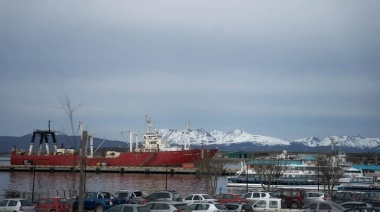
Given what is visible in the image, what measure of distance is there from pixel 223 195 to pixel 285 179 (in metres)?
34.6

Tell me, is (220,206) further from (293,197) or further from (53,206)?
(293,197)

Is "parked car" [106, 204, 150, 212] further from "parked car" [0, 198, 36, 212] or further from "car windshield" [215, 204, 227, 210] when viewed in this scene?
"parked car" [0, 198, 36, 212]

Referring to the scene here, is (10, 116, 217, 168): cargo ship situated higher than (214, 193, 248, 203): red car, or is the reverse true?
(10, 116, 217, 168): cargo ship

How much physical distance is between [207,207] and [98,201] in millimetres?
8368

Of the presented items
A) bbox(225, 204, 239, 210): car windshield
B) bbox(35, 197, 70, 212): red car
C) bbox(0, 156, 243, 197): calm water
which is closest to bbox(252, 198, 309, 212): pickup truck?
bbox(225, 204, 239, 210): car windshield

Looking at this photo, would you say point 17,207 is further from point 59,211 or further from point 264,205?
point 264,205

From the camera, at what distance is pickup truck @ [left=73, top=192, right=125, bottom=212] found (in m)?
32.1

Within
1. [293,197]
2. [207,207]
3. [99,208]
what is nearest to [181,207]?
[207,207]

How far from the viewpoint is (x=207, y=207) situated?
2717cm

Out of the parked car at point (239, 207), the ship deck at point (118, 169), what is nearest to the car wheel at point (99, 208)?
the parked car at point (239, 207)

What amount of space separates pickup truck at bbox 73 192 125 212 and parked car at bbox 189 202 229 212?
6.76 meters

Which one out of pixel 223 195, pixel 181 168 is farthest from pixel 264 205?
pixel 181 168

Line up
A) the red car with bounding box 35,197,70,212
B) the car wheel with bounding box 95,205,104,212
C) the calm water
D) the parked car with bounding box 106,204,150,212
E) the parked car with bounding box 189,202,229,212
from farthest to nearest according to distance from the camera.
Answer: the calm water, the car wheel with bounding box 95,205,104,212, the red car with bounding box 35,197,70,212, the parked car with bounding box 189,202,229,212, the parked car with bounding box 106,204,150,212

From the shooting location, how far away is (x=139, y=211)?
23.2 metres
